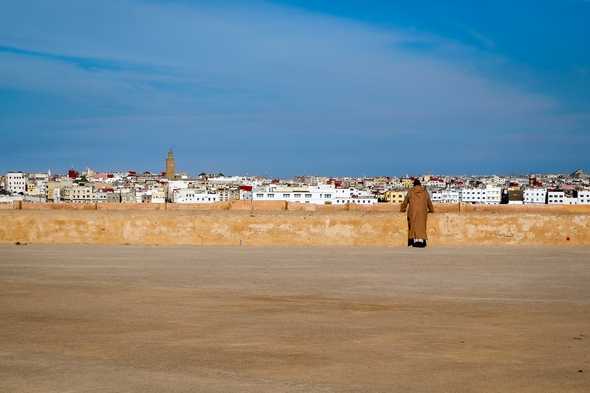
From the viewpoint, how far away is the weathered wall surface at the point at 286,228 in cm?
1681

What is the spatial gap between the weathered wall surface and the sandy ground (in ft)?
14.0

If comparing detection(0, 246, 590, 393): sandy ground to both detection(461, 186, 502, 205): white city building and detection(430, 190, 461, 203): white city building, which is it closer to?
detection(461, 186, 502, 205): white city building

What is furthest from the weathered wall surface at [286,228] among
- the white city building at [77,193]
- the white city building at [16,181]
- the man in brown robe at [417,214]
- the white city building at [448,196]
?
the white city building at [16,181]

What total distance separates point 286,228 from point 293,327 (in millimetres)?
10243

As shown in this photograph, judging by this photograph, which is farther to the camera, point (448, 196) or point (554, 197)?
point (448, 196)

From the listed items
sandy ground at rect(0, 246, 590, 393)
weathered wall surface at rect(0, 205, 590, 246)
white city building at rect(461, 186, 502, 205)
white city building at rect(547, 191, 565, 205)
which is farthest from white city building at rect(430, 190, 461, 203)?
sandy ground at rect(0, 246, 590, 393)

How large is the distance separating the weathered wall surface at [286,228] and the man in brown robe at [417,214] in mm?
959

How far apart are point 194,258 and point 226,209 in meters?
5.57

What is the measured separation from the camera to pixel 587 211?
18.0m

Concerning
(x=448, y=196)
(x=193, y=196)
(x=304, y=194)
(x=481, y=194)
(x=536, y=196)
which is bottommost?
(x=193, y=196)

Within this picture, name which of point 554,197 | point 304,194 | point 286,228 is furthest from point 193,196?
point 286,228

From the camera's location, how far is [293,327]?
22.3 feet

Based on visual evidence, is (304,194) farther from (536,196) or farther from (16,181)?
(16,181)

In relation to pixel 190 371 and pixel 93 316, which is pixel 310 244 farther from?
pixel 190 371
